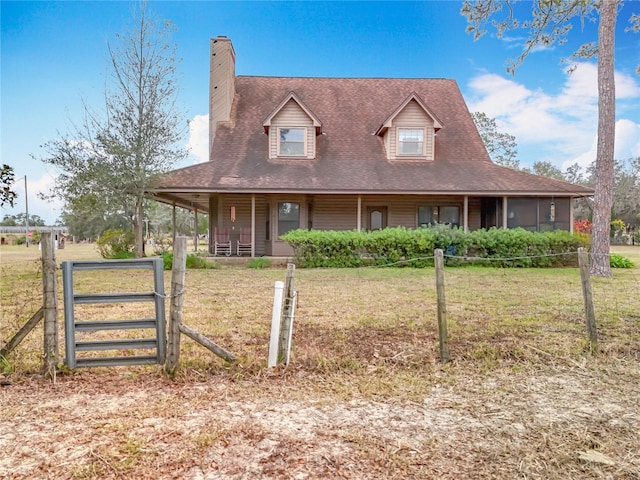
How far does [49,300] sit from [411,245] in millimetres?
11514

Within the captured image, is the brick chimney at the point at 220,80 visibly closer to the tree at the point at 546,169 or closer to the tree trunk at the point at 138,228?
the tree trunk at the point at 138,228

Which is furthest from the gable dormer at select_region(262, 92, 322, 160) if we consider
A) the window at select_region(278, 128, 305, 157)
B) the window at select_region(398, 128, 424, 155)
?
the window at select_region(398, 128, 424, 155)

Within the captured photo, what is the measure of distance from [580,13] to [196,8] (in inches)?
551

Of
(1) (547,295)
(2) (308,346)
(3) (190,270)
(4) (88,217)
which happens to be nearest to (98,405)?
(2) (308,346)

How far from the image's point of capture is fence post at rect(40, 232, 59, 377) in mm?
4078

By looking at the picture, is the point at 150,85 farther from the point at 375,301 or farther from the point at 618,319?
the point at 618,319

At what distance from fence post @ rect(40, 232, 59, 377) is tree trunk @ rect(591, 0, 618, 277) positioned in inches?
518

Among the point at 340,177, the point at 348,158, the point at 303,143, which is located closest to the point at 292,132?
the point at 303,143

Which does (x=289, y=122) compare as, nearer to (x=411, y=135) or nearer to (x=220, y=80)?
(x=220, y=80)

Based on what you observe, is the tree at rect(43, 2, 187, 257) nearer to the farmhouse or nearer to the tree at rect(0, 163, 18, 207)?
the farmhouse

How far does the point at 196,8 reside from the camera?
17453 millimetres

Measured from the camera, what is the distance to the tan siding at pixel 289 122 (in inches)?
679

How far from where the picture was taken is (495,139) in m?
32.0

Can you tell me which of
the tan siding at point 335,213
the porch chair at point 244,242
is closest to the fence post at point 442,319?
the porch chair at point 244,242
